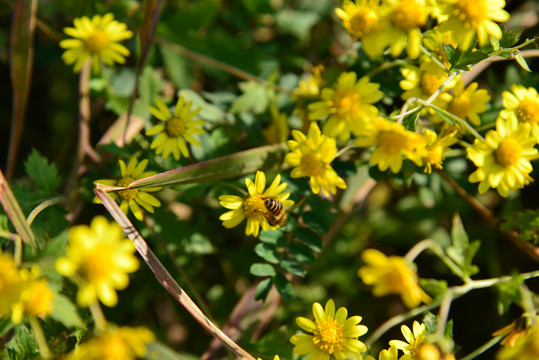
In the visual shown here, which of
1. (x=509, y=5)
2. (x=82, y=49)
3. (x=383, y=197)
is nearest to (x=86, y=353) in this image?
(x=82, y=49)

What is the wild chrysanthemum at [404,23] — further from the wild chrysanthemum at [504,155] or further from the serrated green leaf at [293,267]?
the serrated green leaf at [293,267]

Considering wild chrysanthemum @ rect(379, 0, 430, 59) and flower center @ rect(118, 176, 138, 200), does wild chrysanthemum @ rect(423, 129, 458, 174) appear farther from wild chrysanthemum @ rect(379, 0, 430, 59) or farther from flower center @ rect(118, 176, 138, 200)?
flower center @ rect(118, 176, 138, 200)

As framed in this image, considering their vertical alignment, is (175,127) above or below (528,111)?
above

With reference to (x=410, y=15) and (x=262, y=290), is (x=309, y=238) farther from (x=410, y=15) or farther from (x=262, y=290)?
(x=410, y=15)

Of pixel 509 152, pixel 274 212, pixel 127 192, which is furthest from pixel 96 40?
pixel 509 152

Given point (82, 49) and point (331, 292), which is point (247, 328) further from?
point (82, 49)

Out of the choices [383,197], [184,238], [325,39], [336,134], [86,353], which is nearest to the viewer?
[86,353]

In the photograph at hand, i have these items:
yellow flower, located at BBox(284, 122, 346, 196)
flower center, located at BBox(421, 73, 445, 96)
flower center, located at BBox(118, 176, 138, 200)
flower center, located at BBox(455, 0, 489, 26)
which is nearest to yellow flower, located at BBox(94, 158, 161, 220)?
flower center, located at BBox(118, 176, 138, 200)
